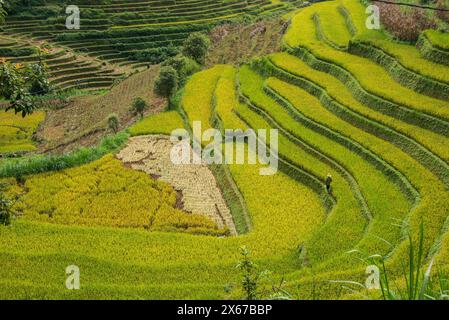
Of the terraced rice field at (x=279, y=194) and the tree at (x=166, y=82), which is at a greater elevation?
the tree at (x=166, y=82)

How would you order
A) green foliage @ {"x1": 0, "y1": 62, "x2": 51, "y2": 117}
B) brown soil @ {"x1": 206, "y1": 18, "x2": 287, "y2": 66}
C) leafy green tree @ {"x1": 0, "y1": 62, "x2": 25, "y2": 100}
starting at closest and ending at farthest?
green foliage @ {"x1": 0, "y1": 62, "x2": 51, "y2": 117} < leafy green tree @ {"x1": 0, "y1": 62, "x2": 25, "y2": 100} < brown soil @ {"x1": 206, "y1": 18, "x2": 287, "y2": 66}

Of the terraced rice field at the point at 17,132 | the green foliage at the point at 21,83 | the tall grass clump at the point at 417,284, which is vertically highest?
the green foliage at the point at 21,83

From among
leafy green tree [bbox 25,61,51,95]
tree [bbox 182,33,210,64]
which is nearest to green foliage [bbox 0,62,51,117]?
leafy green tree [bbox 25,61,51,95]

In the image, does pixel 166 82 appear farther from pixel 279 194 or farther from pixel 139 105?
pixel 279 194

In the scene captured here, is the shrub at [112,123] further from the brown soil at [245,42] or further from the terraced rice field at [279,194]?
the brown soil at [245,42]

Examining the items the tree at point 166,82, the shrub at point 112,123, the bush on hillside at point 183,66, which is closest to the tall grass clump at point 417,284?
the tree at point 166,82

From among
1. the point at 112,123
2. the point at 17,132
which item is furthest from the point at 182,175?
the point at 17,132

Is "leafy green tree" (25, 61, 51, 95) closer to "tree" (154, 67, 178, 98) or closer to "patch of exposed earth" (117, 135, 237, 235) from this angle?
"patch of exposed earth" (117, 135, 237, 235)
